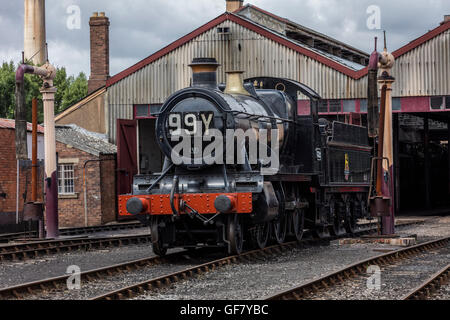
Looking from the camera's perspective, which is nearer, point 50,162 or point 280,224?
point 280,224

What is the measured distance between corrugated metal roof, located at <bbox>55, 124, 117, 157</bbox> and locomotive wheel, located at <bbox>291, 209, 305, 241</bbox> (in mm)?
11716

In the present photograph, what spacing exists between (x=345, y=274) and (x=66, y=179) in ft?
60.6

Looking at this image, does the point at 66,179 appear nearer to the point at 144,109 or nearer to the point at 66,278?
the point at 144,109

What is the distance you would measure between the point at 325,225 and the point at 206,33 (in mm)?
12561

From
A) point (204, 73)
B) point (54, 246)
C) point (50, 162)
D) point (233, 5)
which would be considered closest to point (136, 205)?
point (204, 73)

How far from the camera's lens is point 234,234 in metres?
13.9

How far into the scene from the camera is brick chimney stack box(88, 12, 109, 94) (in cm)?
3219

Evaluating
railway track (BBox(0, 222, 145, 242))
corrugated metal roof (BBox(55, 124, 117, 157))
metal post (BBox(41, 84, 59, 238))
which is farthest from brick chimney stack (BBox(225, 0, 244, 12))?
metal post (BBox(41, 84, 59, 238))

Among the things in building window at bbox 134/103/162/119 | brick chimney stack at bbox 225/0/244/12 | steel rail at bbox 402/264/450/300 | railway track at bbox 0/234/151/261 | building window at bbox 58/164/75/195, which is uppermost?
brick chimney stack at bbox 225/0/244/12

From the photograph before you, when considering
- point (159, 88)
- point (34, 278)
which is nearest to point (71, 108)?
point (159, 88)

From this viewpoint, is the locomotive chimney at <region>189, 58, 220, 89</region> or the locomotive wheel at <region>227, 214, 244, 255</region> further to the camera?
the locomotive chimney at <region>189, 58, 220, 89</region>

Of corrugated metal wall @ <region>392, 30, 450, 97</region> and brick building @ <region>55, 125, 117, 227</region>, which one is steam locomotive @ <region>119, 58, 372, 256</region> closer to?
corrugated metal wall @ <region>392, 30, 450, 97</region>

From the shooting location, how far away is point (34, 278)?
1221 cm

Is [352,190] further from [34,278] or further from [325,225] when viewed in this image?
[34,278]
